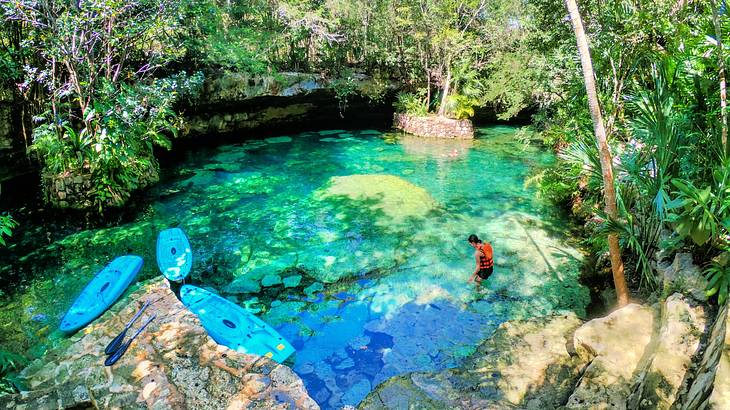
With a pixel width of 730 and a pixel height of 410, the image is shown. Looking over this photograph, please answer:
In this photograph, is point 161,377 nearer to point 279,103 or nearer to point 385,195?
point 385,195

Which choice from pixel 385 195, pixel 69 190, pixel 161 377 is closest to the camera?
pixel 161 377

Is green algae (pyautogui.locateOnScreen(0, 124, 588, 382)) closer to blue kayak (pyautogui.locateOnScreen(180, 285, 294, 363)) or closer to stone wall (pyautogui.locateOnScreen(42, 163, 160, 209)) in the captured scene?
blue kayak (pyautogui.locateOnScreen(180, 285, 294, 363))

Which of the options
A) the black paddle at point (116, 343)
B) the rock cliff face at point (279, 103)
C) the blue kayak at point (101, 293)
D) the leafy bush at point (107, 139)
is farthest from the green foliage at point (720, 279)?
the rock cliff face at point (279, 103)

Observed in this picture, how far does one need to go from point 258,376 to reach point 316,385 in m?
1.11

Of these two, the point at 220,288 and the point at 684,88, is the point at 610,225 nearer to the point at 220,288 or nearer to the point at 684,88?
the point at 684,88

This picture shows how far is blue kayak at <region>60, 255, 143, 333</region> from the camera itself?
6454 mm

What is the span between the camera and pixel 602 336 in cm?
500

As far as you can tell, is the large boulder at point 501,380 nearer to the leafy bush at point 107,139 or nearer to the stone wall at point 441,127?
the leafy bush at point 107,139

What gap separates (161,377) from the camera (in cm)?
510

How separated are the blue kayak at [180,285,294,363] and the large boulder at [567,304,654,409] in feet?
12.9

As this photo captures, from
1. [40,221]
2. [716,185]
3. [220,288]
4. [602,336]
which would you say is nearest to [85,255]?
[40,221]

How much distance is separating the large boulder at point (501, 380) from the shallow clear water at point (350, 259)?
20.3 inches

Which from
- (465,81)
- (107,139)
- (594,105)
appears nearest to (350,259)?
(594,105)

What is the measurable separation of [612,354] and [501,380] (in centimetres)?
135
